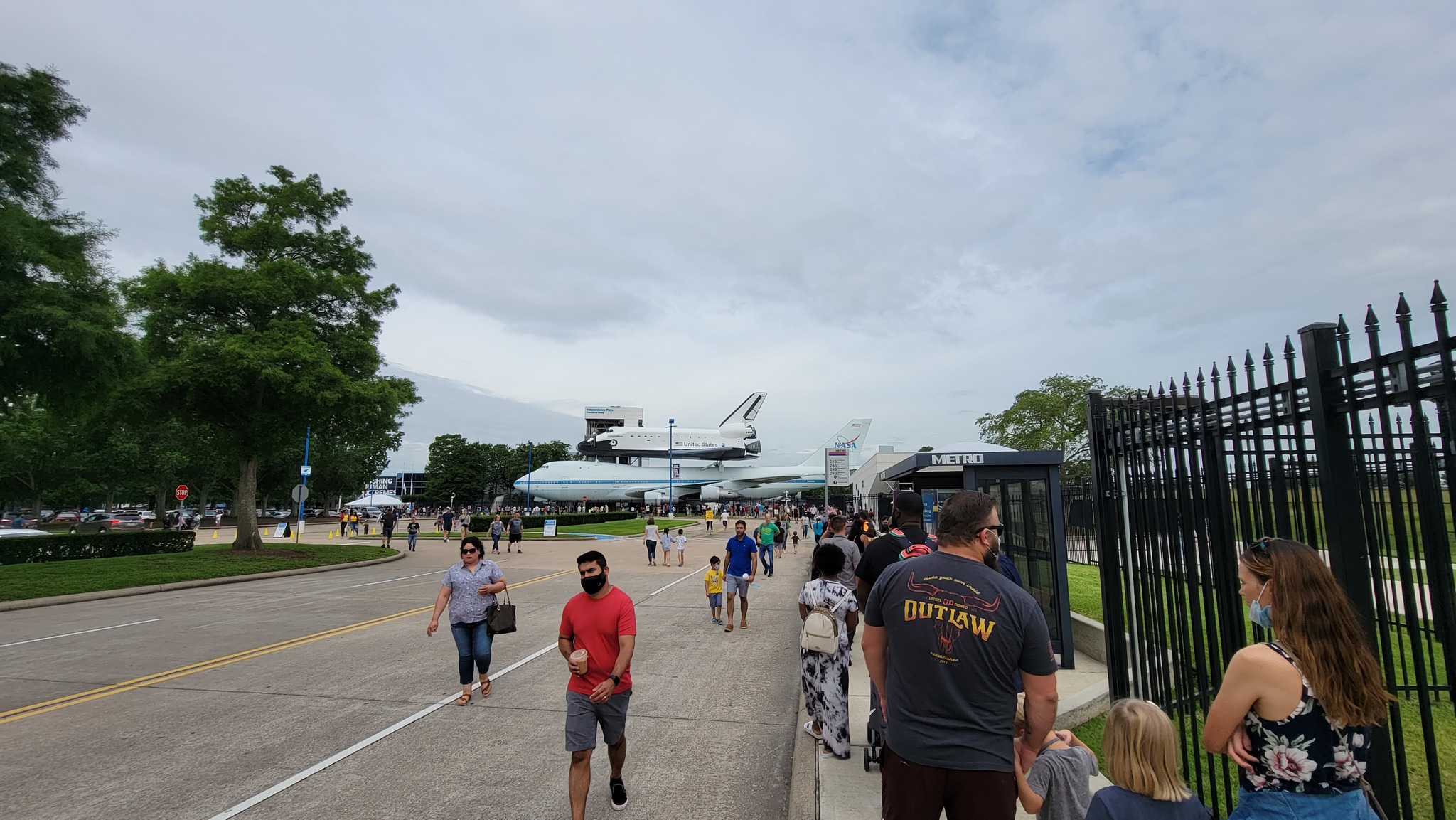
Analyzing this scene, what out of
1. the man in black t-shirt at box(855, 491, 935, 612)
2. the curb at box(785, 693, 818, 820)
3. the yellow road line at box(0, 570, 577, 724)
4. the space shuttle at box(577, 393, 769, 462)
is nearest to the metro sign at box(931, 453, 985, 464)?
the man in black t-shirt at box(855, 491, 935, 612)

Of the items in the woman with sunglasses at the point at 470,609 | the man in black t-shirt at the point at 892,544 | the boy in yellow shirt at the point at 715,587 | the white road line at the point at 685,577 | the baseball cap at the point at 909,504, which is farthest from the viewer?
the white road line at the point at 685,577

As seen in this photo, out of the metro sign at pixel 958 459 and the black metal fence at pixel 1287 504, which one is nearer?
the black metal fence at pixel 1287 504

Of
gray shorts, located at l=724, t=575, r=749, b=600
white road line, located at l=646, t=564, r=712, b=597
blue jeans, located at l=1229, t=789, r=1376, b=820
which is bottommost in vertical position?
white road line, located at l=646, t=564, r=712, b=597

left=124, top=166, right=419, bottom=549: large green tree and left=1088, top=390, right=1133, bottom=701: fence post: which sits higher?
left=124, top=166, right=419, bottom=549: large green tree

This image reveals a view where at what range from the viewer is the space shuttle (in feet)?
302

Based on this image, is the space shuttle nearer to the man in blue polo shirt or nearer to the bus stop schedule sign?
the bus stop schedule sign

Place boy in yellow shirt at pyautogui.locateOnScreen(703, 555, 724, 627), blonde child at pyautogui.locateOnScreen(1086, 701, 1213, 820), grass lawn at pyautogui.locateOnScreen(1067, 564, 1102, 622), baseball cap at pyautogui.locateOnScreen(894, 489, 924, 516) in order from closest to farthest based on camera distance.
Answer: blonde child at pyautogui.locateOnScreen(1086, 701, 1213, 820)
baseball cap at pyautogui.locateOnScreen(894, 489, 924, 516)
grass lawn at pyautogui.locateOnScreen(1067, 564, 1102, 622)
boy in yellow shirt at pyautogui.locateOnScreen(703, 555, 724, 627)

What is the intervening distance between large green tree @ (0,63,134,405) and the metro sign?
53.1ft

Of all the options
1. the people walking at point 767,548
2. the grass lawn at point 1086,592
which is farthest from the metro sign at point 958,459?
the people walking at point 767,548

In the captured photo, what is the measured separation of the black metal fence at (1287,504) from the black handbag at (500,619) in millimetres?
4988

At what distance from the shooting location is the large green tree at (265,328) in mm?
21234

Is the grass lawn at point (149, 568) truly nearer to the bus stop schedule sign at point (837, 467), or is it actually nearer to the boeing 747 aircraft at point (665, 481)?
the bus stop schedule sign at point (837, 467)

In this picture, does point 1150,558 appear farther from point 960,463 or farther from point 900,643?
point 960,463

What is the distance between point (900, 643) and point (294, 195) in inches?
1090
